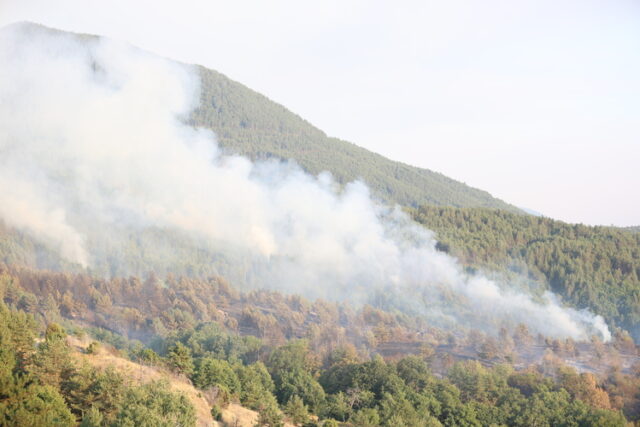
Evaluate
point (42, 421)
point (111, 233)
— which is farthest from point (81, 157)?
point (42, 421)

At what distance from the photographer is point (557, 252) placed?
420 ft

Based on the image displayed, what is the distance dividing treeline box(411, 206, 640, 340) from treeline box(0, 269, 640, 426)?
29.4 meters

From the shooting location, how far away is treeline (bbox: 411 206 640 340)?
11250 cm

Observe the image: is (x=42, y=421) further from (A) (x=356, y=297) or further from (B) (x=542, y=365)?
(A) (x=356, y=297)

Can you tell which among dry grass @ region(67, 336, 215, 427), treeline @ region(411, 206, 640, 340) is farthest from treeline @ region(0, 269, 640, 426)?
treeline @ region(411, 206, 640, 340)

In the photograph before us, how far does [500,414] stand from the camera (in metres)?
57.6

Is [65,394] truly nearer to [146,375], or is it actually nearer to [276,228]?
[146,375]

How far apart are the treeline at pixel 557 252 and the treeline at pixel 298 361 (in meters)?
29.4

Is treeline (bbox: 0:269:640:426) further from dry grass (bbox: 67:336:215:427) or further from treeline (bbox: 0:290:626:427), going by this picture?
dry grass (bbox: 67:336:215:427)

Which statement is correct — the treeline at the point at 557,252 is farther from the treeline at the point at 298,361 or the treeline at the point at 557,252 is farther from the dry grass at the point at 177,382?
the dry grass at the point at 177,382

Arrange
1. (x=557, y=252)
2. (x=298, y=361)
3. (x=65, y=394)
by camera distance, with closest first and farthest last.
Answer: (x=65, y=394)
(x=298, y=361)
(x=557, y=252)

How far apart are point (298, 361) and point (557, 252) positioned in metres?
78.0

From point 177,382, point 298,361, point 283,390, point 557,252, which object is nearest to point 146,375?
point 177,382

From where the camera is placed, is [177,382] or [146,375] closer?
[146,375]
